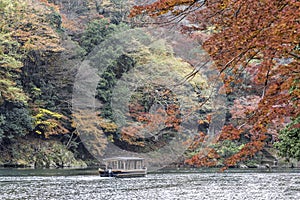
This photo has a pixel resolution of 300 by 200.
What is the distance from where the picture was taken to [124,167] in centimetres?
2567

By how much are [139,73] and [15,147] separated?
406 inches

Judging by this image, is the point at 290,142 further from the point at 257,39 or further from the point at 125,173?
the point at 125,173

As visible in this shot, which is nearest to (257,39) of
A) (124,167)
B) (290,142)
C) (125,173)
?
(290,142)

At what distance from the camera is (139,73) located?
106ft

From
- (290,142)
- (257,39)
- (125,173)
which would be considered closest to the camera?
(257,39)

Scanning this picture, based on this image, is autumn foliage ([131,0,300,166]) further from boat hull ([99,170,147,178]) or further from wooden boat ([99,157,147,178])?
wooden boat ([99,157,147,178])

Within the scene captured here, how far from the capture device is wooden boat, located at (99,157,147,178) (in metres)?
24.6

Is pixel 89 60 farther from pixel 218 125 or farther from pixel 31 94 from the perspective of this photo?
pixel 218 125

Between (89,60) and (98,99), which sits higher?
(89,60)

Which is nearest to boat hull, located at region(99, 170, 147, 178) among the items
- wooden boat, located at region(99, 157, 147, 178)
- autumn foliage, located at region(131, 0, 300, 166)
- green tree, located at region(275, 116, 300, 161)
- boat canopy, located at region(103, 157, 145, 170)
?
wooden boat, located at region(99, 157, 147, 178)

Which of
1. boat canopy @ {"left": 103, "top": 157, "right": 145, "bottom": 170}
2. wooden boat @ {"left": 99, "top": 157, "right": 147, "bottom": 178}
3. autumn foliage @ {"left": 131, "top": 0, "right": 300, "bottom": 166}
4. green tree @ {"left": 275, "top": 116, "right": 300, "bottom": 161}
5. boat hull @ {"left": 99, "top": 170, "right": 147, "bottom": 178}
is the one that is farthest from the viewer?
boat canopy @ {"left": 103, "top": 157, "right": 145, "bottom": 170}

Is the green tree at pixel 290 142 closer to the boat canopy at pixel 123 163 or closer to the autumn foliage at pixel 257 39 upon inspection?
the autumn foliage at pixel 257 39

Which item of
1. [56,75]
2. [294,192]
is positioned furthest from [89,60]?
[294,192]

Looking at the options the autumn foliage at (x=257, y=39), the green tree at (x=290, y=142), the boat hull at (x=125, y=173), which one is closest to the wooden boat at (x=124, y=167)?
the boat hull at (x=125, y=173)
